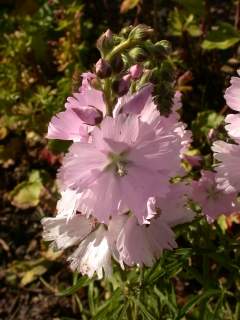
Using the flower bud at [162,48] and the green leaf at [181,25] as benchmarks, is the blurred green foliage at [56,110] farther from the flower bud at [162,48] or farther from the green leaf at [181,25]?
the flower bud at [162,48]

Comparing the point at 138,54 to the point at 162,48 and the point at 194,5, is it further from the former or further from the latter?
the point at 194,5

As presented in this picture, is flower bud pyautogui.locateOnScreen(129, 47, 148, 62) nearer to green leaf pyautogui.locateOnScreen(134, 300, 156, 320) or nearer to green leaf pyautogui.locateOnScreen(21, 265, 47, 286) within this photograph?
green leaf pyautogui.locateOnScreen(134, 300, 156, 320)

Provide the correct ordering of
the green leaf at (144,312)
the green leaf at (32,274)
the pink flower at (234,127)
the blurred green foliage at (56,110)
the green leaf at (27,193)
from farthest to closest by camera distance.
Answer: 1. the green leaf at (27,193)
2. the green leaf at (32,274)
3. the blurred green foliage at (56,110)
4. the green leaf at (144,312)
5. the pink flower at (234,127)

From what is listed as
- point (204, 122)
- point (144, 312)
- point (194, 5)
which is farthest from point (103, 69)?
point (194, 5)

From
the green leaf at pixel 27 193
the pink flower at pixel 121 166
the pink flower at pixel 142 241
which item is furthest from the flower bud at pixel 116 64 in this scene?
the green leaf at pixel 27 193

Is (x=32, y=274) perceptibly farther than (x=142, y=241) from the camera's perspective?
Yes

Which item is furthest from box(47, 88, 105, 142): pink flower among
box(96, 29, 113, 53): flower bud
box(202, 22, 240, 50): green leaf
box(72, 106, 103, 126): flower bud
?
box(202, 22, 240, 50): green leaf

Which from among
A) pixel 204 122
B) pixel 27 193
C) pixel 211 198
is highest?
pixel 211 198
